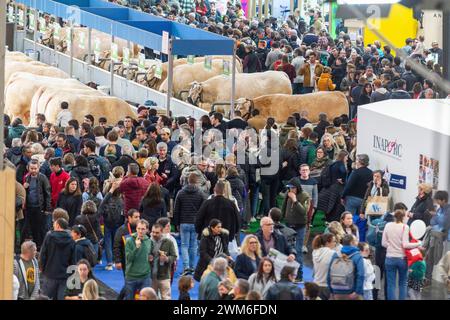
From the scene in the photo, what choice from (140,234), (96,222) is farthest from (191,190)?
(140,234)

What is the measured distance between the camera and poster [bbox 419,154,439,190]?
15.8 metres

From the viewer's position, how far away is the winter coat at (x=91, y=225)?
14.8m

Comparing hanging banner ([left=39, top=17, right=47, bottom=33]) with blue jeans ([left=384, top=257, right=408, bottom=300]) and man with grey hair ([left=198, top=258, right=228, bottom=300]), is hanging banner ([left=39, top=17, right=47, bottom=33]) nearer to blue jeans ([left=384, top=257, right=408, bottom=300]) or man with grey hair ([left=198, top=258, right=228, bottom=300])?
blue jeans ([left=384, top=257, right=408, bottom=300])

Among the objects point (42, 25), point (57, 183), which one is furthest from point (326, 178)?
point (42, 25)

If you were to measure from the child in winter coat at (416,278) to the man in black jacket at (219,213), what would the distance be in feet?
6.28

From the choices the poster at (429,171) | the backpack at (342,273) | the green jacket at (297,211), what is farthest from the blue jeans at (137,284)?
the poster at (429,171)

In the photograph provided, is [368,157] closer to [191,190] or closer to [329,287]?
[191,190]

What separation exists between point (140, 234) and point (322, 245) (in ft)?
5.56

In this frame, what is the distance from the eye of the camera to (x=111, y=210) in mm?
15914

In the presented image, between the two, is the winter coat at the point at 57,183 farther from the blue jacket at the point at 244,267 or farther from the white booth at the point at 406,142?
the blue jacket at the point at 244,267

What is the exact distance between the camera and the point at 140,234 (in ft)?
44.3

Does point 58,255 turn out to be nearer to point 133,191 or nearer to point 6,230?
point 6,230

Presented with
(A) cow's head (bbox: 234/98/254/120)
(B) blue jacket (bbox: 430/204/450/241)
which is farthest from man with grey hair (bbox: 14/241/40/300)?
(A) cow's head (bbox: 234/98/254/120)

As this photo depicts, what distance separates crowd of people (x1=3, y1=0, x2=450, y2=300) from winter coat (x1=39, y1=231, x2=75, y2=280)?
0.01 meters
